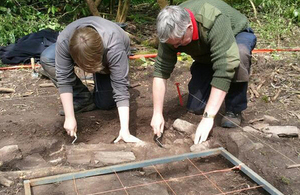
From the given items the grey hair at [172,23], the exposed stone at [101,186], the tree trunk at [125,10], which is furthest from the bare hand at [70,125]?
the tree trunk at [125,10]

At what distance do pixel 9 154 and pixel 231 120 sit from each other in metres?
1.96

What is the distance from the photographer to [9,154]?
2.52 metres

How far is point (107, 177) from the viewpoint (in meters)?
2.38

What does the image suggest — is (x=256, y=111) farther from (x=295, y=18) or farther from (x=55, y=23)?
(x=55, y=23)

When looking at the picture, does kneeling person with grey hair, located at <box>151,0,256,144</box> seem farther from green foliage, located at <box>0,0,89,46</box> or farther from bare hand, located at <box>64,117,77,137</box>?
green foliage, located at <box>0,0,89,46</box>

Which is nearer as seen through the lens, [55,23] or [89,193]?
[89,193]

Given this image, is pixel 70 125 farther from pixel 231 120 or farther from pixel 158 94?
pixel 231 120

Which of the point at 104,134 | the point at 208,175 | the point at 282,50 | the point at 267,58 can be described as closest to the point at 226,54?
the point at 208,175

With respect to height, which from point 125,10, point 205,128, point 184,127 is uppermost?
point 125,10

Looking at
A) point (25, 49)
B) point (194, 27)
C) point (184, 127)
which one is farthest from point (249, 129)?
point (25, 49)

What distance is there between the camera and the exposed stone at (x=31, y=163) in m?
2.50

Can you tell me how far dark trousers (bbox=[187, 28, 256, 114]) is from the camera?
9.54ft

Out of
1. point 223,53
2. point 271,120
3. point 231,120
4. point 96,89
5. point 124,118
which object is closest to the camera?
point 223,53

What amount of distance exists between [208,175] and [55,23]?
4.84 metres
